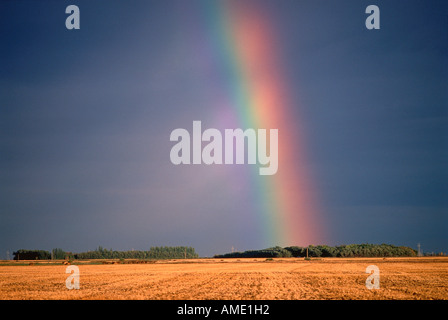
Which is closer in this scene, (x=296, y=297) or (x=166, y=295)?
(x=296, y=297)

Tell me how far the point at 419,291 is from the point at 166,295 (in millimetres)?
20471

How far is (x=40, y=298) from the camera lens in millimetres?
39062
